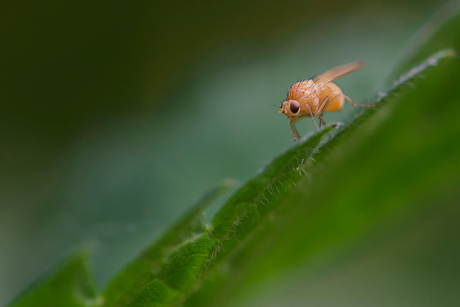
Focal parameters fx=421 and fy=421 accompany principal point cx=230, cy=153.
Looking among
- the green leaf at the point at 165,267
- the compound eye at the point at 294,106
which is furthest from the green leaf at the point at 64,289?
the compound eye at the point at 294,106

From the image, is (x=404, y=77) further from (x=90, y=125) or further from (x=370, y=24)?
(x=90, y=125)

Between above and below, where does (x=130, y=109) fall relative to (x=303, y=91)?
above

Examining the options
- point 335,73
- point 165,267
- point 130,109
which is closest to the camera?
point 165,267

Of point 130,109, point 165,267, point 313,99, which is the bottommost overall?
point 313,99

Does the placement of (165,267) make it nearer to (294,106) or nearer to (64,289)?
(64,289)

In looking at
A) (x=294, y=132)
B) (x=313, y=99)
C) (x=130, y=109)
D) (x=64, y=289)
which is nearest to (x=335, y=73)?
(x=313, y=99)

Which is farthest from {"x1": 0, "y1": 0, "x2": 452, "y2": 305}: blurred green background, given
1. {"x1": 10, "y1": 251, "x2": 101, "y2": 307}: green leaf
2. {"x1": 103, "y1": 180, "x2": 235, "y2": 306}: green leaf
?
{"x1": 103, "y1": 180, "x2": 235, "y2": 306}: green leaf

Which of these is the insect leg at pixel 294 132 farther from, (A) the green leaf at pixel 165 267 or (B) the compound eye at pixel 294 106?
(A) the green leaf at pixel 165 267
